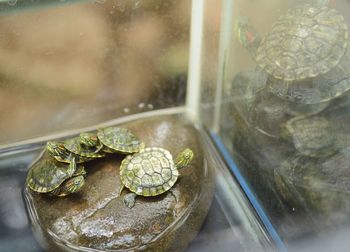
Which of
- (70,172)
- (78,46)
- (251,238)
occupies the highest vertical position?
(78,46)

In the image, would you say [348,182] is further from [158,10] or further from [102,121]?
[102,121]

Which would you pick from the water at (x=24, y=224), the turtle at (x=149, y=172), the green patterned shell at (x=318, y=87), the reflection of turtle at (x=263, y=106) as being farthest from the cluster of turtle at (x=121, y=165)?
the green patterned shell at (x=318, y=87)

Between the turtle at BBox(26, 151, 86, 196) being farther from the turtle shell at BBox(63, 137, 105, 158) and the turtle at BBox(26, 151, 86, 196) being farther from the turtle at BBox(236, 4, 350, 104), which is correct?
the turtle at BBox(236, 4, 350, 104)

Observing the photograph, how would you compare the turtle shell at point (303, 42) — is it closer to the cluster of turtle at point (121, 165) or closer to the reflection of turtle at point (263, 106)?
the reflection of turtle at point (263, 106)

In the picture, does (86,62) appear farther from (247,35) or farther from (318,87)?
(318,87)

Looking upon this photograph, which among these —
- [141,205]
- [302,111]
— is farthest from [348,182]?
[141,205]

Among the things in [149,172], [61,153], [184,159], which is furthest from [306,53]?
[61,153]

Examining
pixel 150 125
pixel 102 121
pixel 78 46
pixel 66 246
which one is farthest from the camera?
pixel 102 121

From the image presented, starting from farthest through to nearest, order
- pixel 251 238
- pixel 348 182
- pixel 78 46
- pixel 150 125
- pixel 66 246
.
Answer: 1. pixel 150 125
2. pixel 78 46
3. pixel 251 238
4. pixel 66 246
5. pixel 348 182
